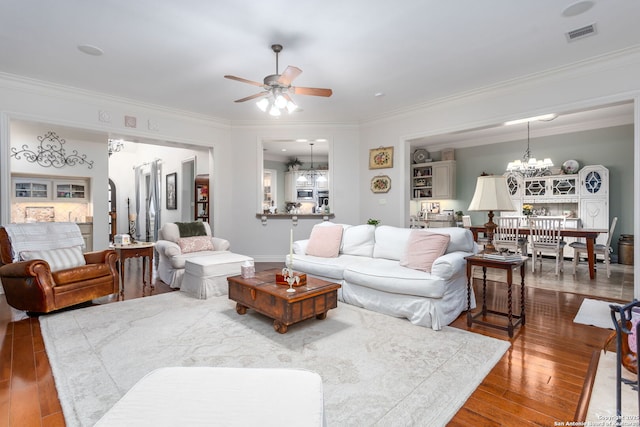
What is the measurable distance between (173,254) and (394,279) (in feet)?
9.73

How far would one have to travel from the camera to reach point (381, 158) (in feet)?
19.1

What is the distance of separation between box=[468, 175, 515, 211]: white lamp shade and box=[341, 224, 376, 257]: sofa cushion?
1.46 meters

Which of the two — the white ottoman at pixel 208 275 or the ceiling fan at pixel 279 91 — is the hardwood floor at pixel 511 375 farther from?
the ceiling fan at pixel 279 91

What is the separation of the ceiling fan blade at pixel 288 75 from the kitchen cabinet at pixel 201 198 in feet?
15.4

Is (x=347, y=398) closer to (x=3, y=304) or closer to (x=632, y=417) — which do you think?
(x=632, y=417)

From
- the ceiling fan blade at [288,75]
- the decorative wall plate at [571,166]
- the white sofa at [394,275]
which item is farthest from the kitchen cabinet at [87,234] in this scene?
the decorative wall plate at [571,166]

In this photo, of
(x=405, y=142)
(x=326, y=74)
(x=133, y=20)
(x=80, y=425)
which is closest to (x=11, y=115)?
(x=133, y=20)

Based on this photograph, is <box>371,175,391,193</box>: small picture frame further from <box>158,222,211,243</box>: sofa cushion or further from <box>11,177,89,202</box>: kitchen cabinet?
<box>11,177,89,202</box>: kitchen cabinet

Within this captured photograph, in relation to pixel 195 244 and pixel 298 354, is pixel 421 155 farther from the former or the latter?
pixel 298 354

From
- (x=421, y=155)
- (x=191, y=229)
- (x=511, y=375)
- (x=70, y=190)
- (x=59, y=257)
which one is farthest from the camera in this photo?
(x=421, y=155)

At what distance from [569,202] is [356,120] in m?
4.74

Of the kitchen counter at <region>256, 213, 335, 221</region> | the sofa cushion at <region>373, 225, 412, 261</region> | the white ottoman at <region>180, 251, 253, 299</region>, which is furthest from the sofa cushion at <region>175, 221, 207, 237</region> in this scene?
the sofa cushion at <region>373, 225, 412, 261</region>

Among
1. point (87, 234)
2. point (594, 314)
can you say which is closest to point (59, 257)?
point (87, 234)

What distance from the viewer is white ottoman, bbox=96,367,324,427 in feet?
3.08
